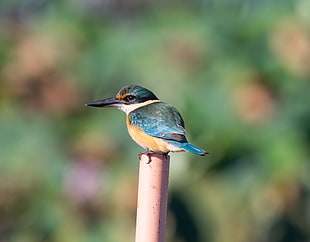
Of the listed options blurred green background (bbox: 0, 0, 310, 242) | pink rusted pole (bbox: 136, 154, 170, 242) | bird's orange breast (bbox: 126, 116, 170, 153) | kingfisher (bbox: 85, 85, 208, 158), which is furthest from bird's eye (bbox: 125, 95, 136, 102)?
blurred green background (bbox: 0, 0, 310, 242)

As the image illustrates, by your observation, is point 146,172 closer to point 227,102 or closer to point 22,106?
point 227,102

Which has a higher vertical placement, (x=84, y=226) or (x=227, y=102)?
(x=227, y=102)

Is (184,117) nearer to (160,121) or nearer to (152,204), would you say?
(160,121)

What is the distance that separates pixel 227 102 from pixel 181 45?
0.67 meters

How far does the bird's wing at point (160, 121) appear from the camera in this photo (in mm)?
2098

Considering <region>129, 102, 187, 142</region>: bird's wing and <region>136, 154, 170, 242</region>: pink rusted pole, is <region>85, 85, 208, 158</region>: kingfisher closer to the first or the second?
<region>129, 102, 187, 142</region>: bird's wing

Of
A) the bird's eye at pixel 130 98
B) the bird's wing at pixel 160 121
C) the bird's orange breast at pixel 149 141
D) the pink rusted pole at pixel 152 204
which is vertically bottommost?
the pink rusted pole at pixel 152 204

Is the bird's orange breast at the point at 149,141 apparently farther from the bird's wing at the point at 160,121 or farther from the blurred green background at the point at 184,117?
the blurred green background at the point at 184,117

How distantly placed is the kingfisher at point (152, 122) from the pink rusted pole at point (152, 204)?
0.91ft

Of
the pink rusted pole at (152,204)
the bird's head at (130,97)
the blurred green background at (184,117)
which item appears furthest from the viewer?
the blurred green background at (184,117)

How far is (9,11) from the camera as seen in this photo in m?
5.77

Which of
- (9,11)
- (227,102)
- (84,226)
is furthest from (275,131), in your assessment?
(9,11)

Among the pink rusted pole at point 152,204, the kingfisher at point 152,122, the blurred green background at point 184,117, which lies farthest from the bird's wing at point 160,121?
the blurred green background at point 184,117

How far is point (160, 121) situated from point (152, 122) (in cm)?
3
